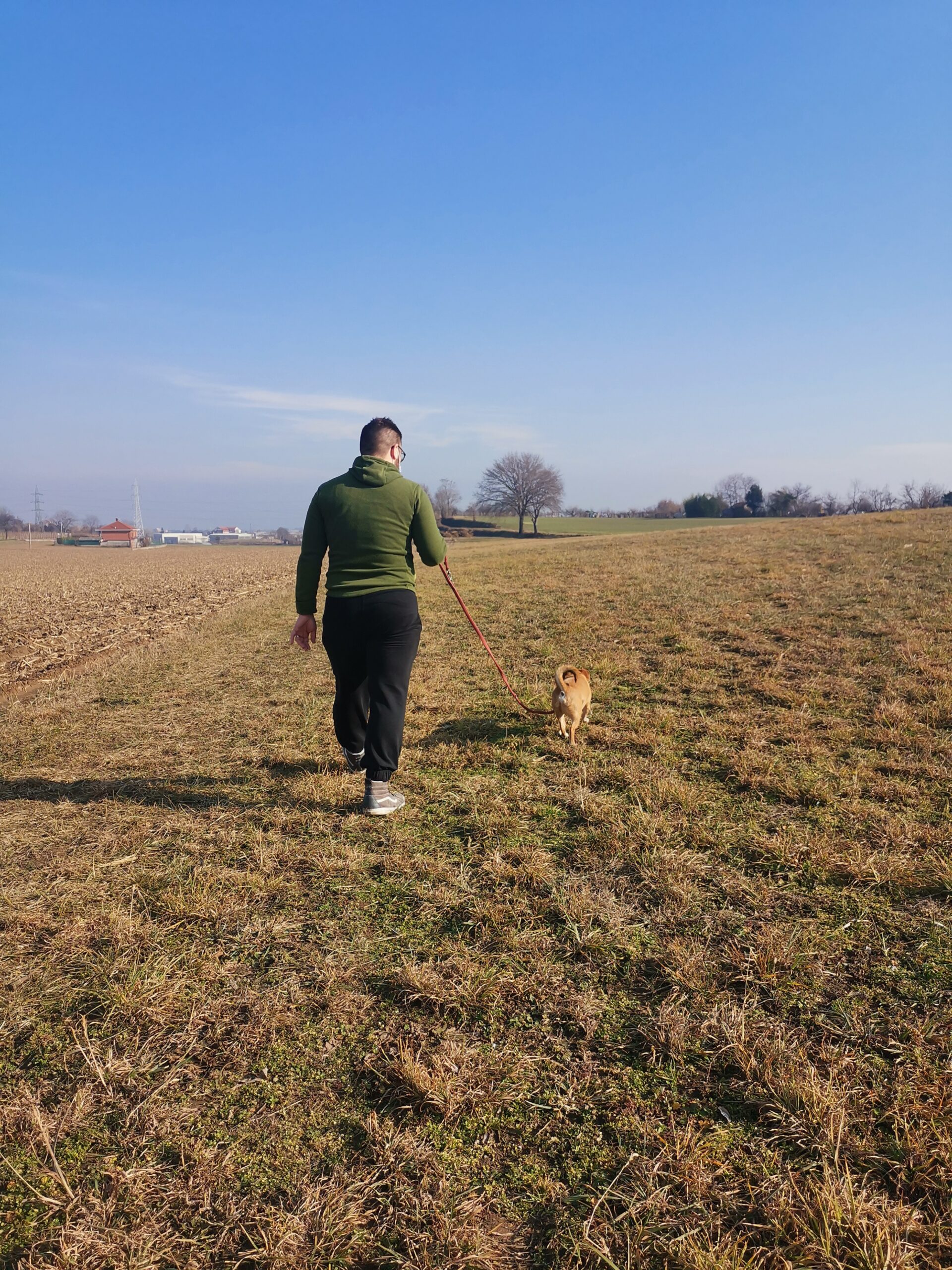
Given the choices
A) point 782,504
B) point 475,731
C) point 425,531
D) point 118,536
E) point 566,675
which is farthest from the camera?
point 118,536

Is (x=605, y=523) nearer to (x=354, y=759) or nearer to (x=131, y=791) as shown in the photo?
(x=354, y=759)

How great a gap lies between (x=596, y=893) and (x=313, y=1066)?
5.26ft

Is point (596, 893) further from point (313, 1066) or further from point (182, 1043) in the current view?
point (182, 1043)

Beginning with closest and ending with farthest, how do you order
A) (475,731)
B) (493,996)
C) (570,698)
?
(493,996)
(570,698)
(475,731)

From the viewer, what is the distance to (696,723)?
18.4 feet

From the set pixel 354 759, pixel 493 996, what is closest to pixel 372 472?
pixel 354 759

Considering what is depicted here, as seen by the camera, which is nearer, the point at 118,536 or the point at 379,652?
the point at 379,652

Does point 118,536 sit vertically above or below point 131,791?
above

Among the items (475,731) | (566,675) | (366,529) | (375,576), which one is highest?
(366,529)

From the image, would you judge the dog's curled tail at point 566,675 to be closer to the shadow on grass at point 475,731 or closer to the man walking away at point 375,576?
the shadow on grass at point 475,731

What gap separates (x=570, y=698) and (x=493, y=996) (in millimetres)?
2869

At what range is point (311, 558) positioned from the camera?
13.6ft

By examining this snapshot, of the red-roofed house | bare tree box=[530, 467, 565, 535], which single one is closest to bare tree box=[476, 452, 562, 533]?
bare tree box=[530, 467, 565, 535]

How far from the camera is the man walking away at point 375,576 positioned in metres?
3.96
